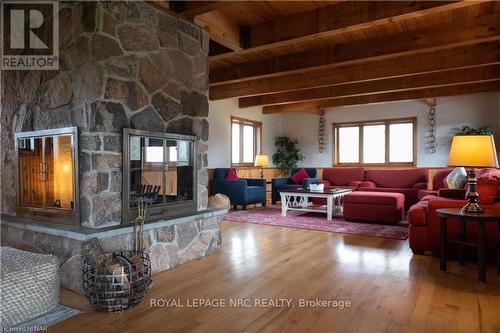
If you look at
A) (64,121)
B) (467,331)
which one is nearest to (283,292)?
(467,331)

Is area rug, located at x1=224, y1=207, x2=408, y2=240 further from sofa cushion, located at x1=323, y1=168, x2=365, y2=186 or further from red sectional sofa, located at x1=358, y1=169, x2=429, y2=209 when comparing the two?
sofa cushion, located at x1=323, y1=168, x2=365, y2=186

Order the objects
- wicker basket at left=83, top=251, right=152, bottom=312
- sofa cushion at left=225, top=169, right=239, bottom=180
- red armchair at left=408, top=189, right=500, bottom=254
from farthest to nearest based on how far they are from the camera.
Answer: sofa cushion at left=225, top=169, right=239, bottom=180
red armchair at left=408, top=189, right=500, bottom=254
wicker basket at left=83, top=251, right=152, bottom=312

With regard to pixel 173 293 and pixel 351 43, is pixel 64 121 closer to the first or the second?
pixel 173 293

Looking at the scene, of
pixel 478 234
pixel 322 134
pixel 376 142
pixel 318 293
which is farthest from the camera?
pixel 322 134

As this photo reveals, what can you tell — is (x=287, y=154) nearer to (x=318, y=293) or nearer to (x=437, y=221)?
(x=437, y=221)

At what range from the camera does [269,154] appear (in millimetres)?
9484

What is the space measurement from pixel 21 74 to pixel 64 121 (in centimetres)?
84

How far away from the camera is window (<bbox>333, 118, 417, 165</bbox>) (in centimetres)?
821

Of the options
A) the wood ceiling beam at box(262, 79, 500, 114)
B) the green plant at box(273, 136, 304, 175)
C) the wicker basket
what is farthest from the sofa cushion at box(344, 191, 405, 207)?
the wicker basket

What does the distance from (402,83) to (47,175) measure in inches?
225

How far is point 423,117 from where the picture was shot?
26.2 feet

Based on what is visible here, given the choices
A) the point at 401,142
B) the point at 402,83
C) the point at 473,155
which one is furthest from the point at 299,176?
the point at 473,155

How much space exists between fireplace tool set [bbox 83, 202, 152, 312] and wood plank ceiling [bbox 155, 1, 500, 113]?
218 centimetres

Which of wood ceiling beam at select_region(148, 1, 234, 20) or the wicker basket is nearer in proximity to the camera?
the wicker basket
